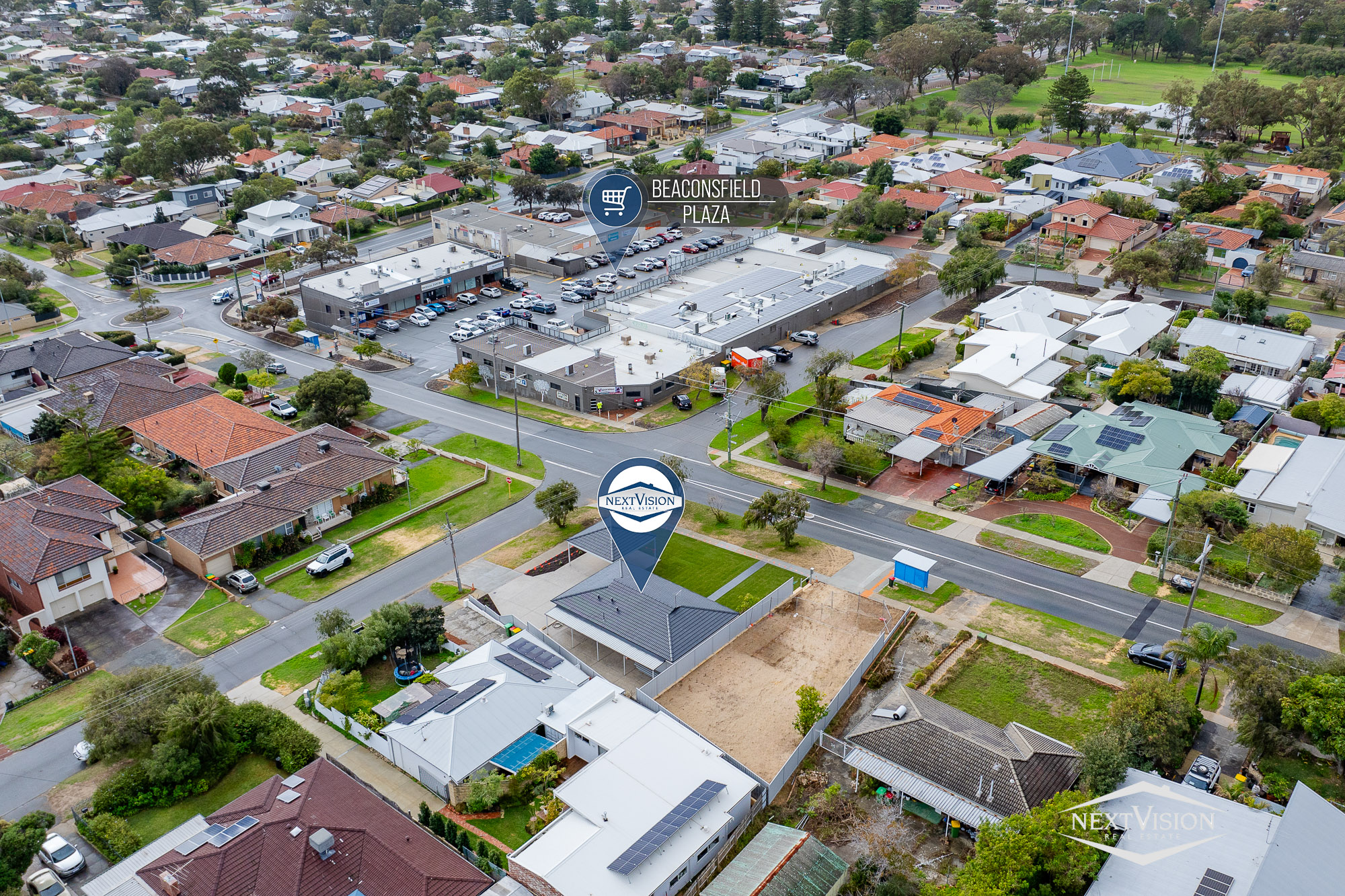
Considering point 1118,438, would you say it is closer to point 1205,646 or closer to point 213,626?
point 1205,646

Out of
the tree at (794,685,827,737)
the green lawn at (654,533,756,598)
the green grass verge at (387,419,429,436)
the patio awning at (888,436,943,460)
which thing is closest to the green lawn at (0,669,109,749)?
the green grass verge at (387,419,429,436)

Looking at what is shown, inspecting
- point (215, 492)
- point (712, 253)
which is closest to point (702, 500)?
point (215, 492)

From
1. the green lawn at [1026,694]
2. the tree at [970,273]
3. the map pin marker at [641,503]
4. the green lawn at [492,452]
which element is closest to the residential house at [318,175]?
the green lawn at [492,452]

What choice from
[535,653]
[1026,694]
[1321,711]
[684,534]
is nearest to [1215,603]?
[1321,711]

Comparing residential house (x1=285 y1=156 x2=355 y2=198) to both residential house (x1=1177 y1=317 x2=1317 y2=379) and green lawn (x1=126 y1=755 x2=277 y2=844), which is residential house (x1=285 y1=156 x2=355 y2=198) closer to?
green lawn (x1=126 y1=755 x2=277 y2=844)

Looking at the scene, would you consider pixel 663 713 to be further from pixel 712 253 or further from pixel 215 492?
pixel 712 253

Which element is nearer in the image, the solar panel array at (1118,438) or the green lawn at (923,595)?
the green lawn at (923,595)

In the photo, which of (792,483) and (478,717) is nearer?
(478,717)

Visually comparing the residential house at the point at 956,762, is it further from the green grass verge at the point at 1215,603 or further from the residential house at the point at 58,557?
the residential house at the point at 58,557
